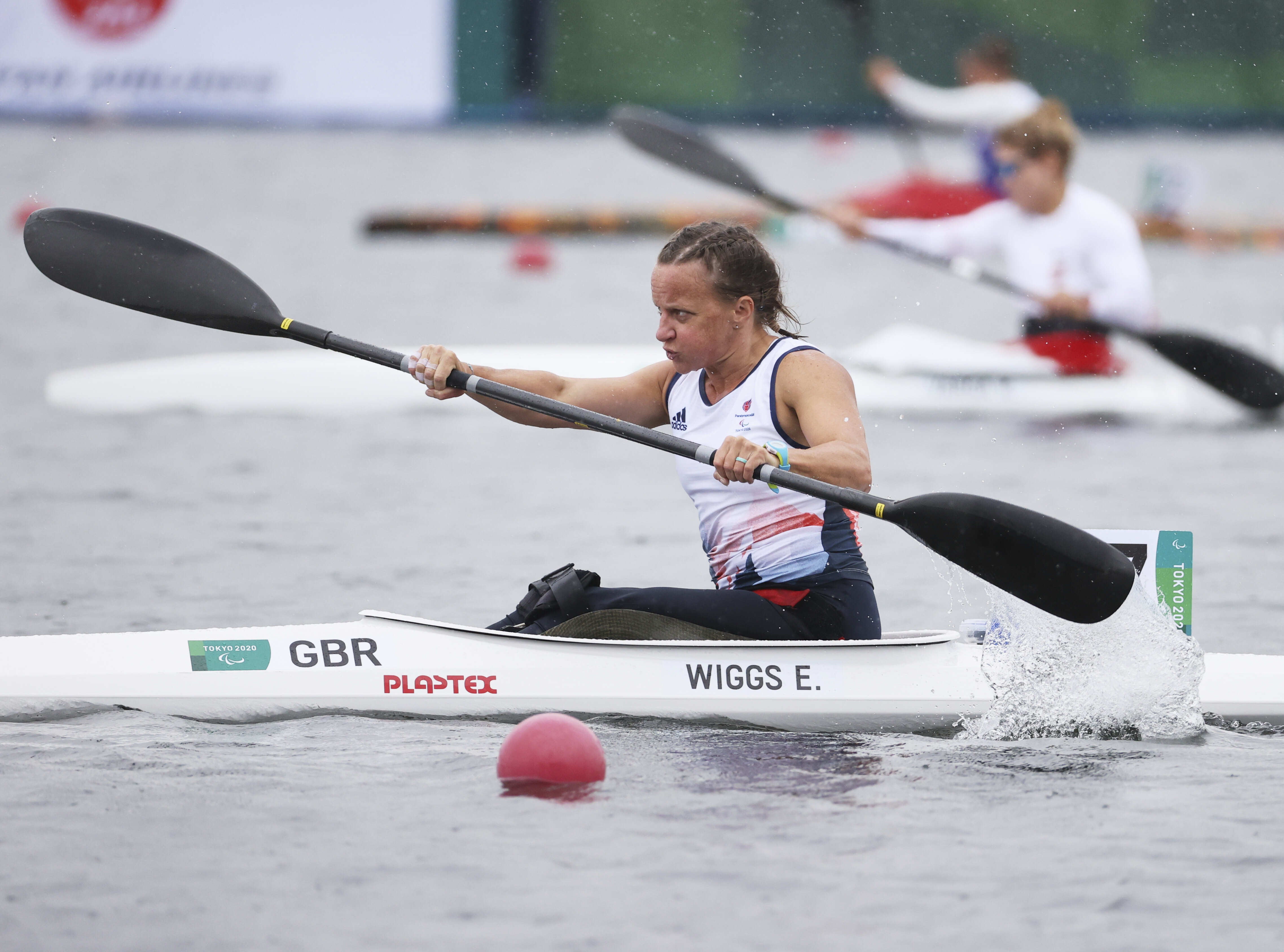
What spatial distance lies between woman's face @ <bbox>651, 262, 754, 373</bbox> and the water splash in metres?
1.10

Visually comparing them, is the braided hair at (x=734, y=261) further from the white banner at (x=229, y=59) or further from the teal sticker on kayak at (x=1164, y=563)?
the white banner at (x=229, y=59)

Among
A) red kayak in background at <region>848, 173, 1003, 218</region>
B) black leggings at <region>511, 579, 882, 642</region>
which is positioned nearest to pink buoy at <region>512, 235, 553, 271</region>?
red kayak in background at <region>848, 173, 1003, 218</region>

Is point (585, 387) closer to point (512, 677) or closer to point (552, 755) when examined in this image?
point (512, 677)

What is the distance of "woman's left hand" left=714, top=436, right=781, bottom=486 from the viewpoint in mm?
4188

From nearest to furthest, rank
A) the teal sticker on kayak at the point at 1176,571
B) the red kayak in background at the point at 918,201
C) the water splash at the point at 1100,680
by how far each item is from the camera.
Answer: the water splash at the point at 1100,680, the teal sticker on kayak at the point at 1176,571, the red kayak in background at the point at 918,201

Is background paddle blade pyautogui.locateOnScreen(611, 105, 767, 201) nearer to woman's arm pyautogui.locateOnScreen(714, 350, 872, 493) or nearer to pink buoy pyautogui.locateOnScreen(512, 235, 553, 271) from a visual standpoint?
woman's arm pyautogui.locateOnScreen(714, 350, 872, 493)

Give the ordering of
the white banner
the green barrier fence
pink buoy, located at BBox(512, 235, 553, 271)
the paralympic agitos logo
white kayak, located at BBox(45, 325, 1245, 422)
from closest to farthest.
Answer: white kayak, located at BBox(45, 325, 1245, 422)
pink buoy, located at BBox(512, 235, 553, 271)
the paralympic agitos logo
the white banner
the green barrier fence

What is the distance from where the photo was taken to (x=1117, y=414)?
10.1 meters

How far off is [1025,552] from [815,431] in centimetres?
61

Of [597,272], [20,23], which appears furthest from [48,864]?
[20,23]

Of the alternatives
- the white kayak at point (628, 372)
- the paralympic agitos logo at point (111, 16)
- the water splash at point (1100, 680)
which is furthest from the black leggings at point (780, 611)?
the paralympic agitos logo at point (111, 16)

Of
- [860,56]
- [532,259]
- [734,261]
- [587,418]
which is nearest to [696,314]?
[734,261]

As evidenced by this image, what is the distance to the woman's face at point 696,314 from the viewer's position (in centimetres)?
432

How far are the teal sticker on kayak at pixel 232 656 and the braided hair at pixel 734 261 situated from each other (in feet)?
4.86
